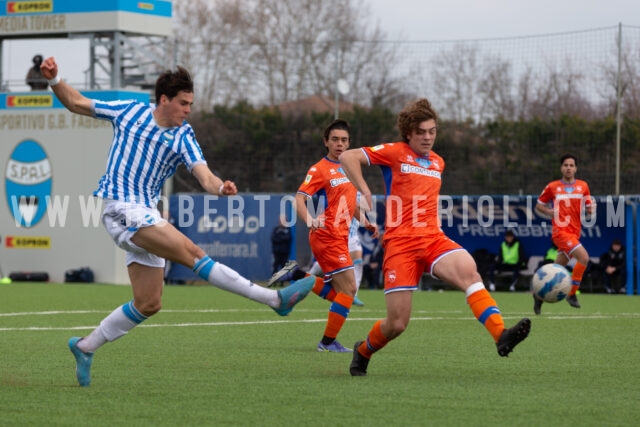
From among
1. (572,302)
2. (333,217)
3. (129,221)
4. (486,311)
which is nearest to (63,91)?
(129,221)

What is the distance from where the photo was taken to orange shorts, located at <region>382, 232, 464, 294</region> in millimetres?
8219

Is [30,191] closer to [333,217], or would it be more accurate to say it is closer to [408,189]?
[333,217]

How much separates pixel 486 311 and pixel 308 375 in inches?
57.5

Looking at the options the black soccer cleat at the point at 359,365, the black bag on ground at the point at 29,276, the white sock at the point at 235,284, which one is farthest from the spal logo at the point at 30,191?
the white sock at the point at 235,284

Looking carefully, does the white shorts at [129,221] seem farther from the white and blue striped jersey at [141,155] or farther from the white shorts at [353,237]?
the white shorts at [353,237]

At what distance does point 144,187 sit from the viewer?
778cm

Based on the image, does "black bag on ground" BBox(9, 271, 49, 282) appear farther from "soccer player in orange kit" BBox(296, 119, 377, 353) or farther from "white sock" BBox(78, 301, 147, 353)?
"white sock" BBox(78, 301, 147, 353)

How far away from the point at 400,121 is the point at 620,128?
14935mm

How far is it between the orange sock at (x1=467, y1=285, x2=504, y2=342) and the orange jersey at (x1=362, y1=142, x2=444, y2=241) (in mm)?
571

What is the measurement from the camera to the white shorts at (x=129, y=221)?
7555mm

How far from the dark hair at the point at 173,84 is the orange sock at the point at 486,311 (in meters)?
2.42

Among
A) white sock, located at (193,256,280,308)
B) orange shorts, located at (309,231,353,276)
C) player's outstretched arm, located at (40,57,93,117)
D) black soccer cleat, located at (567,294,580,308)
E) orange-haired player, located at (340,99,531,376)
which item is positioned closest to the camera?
white sock, located at (193,256,280,308)

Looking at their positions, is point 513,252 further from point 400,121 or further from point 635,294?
point 400,121

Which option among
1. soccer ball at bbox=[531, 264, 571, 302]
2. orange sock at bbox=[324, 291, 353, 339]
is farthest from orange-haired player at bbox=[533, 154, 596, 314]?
orange sock at bbox=[324, 291, 353, 339]
